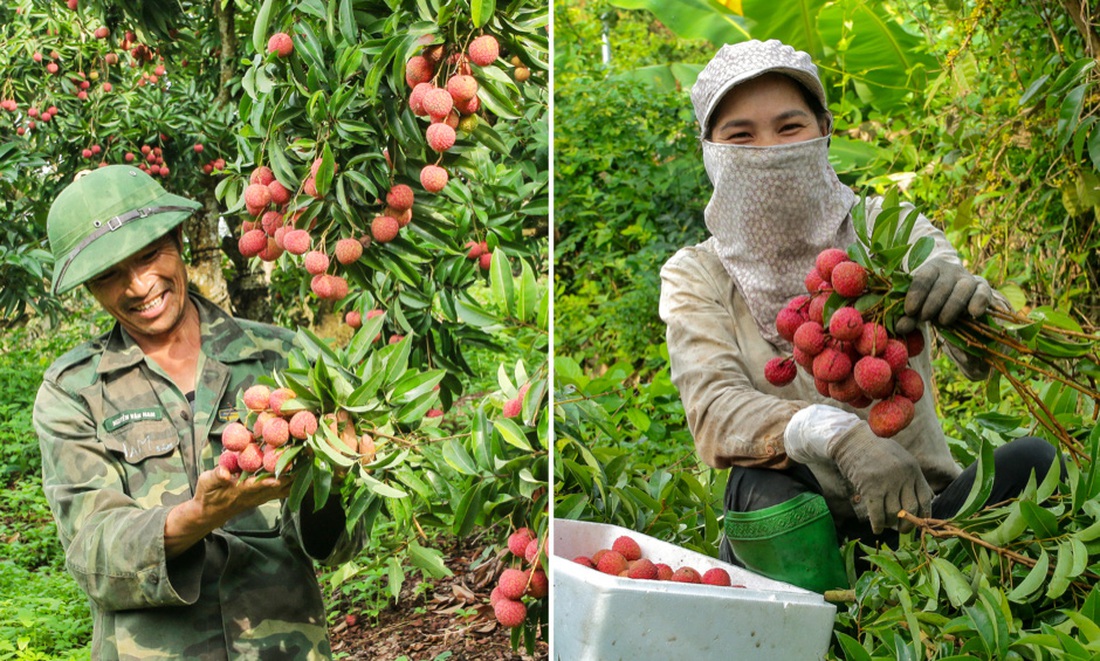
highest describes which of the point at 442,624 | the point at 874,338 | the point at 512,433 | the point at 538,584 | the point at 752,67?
the point at 752,67

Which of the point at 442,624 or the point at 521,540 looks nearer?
the point at 521,540

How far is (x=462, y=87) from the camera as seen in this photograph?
4.96 ft

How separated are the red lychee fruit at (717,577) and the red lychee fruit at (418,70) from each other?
2.63 feet

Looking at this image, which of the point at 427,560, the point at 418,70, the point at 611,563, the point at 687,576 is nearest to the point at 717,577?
the point at 687,576

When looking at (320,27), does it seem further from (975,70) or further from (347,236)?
(975,70)

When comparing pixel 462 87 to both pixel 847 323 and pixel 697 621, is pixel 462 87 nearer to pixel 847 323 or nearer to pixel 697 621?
pixel 847 323

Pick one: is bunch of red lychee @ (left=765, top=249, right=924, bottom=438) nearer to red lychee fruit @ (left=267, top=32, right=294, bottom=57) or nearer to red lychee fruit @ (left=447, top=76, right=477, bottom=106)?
red lychee fruit @ (left=447, top=76, right=477, bottom=106)

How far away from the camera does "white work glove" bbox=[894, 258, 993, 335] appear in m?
1.17

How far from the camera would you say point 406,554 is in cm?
166

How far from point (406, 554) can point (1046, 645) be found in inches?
36.1

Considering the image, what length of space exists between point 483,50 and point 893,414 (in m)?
0.75

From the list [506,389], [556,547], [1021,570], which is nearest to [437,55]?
[506,389]

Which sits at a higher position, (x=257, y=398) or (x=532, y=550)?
(x=257, y=398)

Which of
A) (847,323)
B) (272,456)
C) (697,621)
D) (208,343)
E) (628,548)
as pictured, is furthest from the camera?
(208,343)
